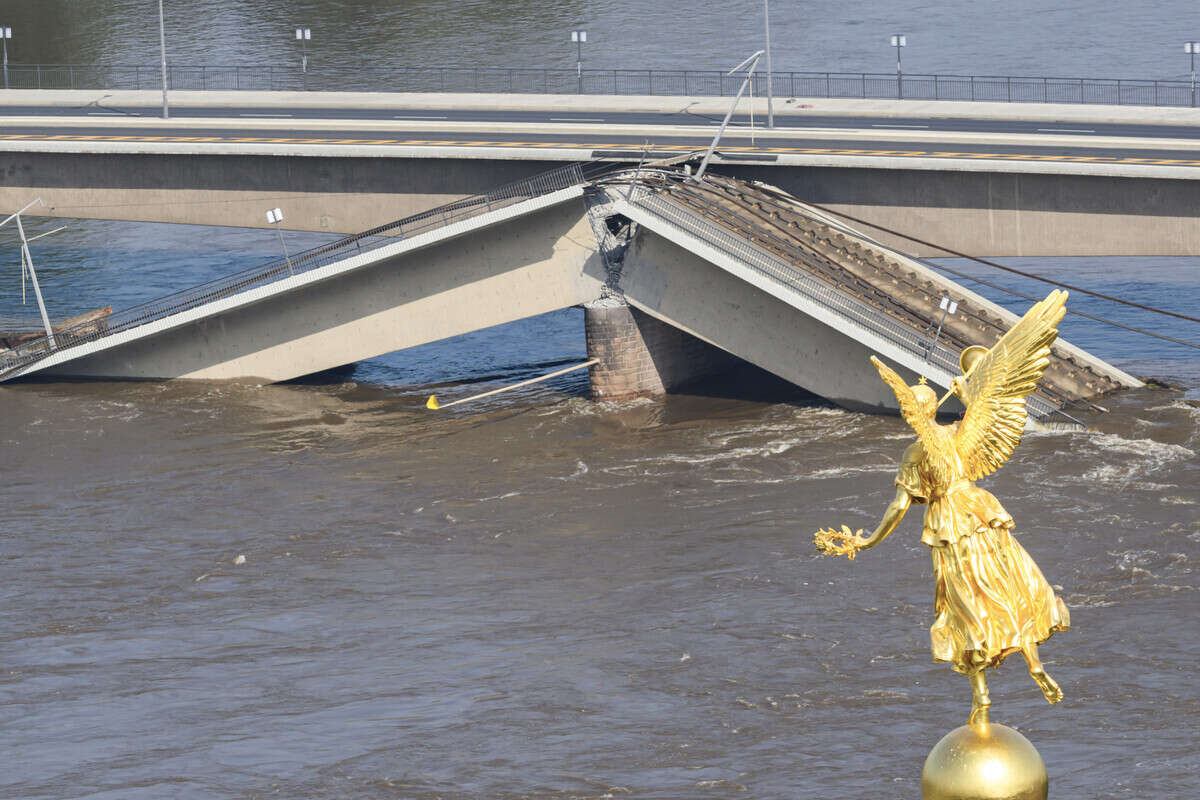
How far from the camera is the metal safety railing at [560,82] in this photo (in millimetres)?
83938

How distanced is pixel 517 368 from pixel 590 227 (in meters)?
8.46

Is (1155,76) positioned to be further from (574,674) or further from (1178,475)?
(574,674)

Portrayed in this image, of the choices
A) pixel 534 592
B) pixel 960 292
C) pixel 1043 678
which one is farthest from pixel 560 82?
pixel 1043 678

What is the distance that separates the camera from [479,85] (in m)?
97.8

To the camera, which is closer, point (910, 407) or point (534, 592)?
point (910, 407)

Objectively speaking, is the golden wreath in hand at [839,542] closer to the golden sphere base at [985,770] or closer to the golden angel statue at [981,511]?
the golden angel statue at [981,511]

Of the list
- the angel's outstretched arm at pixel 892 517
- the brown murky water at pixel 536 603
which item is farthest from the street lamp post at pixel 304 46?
the angel's outstretched arm at pixel 892 517

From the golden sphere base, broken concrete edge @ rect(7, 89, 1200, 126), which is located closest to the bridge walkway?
broken concrete edge @ rect(7, 89, 1200, 126)

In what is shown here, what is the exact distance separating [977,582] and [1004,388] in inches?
48.3

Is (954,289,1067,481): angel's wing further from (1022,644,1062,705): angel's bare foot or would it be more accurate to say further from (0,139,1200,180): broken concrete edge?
(0,139,1200,180): broken concrete edge

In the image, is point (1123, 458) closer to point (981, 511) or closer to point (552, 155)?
point (552, 155)

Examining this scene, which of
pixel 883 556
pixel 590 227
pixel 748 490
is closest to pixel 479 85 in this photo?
pixel 590 227

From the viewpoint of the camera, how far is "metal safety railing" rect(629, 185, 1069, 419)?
47.2 meters

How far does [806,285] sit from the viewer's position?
4922 cm
